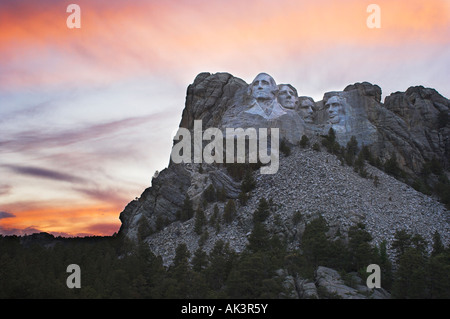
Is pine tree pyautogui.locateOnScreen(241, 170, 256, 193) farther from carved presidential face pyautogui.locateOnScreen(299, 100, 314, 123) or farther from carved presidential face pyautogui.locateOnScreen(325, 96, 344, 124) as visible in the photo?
carved presidential face pyautogui.locateOnScreen(325, 96, 344, 124)

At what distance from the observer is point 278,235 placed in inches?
2808

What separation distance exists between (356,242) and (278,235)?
11230 millimetres

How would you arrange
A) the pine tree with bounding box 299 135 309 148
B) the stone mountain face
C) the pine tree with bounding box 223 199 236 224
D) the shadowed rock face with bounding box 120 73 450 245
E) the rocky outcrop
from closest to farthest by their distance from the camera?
the rocky outcrop → the stone mountain face → the pine tree with bounding box 223 199 236 224 → the pine tree with bounding box 299 135 309 148 → the shadowed rock face with bounding box 120 73 450 245

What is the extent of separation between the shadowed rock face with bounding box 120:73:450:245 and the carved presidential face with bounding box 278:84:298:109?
0.19 meters

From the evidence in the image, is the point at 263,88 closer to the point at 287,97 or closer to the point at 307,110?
the point at 287,97

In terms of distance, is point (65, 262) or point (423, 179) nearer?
point (65, 262)

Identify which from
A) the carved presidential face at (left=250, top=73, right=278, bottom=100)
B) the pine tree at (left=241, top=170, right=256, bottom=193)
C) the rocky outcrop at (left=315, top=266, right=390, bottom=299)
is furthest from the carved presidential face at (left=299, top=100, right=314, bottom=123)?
the rocky outcrop at (left=315, top=266, right=390, bottom=299)

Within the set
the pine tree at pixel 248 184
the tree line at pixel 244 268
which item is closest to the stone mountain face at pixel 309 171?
the pine tree at pixel 248 184

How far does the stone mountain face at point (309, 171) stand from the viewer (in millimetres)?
75188

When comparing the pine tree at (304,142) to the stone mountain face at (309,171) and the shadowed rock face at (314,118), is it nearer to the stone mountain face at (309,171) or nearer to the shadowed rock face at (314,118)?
the stone mountain face at (309,171)

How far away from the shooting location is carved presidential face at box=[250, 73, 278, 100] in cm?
10125

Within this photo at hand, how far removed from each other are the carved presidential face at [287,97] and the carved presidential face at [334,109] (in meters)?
6.72
